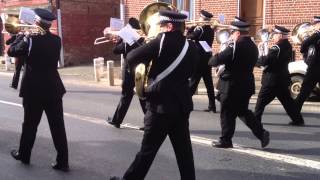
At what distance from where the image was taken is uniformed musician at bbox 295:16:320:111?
8.76 meters

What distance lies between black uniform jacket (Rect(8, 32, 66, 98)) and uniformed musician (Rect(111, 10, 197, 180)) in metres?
1.54

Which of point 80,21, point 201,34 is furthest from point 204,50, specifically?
point 80,21

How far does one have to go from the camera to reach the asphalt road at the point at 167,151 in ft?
19.6

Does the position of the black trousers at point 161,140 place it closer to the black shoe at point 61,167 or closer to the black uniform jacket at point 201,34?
the black shoe at point 61,167

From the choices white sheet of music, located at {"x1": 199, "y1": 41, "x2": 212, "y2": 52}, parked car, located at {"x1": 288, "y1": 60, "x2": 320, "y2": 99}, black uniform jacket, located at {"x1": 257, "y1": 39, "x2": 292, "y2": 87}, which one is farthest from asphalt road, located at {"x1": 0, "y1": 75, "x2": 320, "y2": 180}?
parked car, located at {"x1": 288, "y1": 60, "x2": 320, "y2": 99}

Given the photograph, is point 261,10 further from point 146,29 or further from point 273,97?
point 146,29

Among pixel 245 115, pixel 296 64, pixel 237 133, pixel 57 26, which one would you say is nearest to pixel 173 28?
pixel 245 115

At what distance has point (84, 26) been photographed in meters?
24.9

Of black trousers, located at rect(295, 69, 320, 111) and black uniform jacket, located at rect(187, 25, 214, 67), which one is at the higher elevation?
black uniform jacket, located at rect(187, 25, 214, 67)

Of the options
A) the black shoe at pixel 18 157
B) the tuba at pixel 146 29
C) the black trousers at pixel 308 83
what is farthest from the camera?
the black trousers at pixel 308 83

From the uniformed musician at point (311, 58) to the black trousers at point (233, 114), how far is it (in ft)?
7.93

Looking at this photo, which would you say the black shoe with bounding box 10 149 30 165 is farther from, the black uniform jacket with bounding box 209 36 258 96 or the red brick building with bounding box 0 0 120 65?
the red brick building with bounding box 0 0 120 65

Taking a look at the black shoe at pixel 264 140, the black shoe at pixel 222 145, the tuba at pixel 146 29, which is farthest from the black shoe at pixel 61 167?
the black shoe at pixel 264 140

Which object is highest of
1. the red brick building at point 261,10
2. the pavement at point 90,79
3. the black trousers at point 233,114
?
the red brick building at point 261,10
